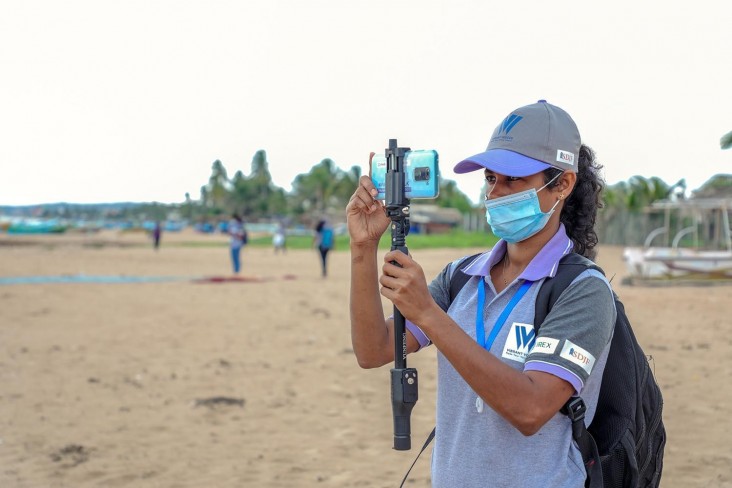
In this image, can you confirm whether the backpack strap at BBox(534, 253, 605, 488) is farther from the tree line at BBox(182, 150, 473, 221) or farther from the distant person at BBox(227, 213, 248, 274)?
the tree line at BBox(182, 150, 473, 221)

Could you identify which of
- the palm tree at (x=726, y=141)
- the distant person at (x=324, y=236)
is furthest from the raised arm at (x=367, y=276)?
the distant person at (x=324, y=236)

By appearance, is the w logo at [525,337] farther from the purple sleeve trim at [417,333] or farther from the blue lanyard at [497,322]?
the purple sleeve trim at [417,333]

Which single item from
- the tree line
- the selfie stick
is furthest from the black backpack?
the tree line

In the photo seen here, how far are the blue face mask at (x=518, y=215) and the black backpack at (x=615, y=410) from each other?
154 millimetres

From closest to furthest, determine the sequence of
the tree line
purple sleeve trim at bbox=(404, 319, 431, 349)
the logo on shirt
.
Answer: the logo on shirt → purple sleeve trim at bbox=(404, 319, 431, 349) → the tree line

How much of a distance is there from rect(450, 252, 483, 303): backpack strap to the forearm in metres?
0.21

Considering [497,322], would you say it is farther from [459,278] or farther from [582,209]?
[582,209]

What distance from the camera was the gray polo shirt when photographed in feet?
5.70

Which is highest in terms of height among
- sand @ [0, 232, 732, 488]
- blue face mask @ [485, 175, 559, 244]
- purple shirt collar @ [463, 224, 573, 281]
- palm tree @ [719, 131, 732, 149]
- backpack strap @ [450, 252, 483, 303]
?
palm tree @ [719, 131, 732, 149]

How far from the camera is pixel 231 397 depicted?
22.8 feet

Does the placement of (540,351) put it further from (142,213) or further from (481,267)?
(142,213)

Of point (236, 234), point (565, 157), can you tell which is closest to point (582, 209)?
point (565, 157)

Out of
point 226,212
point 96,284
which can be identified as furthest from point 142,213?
point 96,284

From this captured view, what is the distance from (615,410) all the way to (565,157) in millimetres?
639
